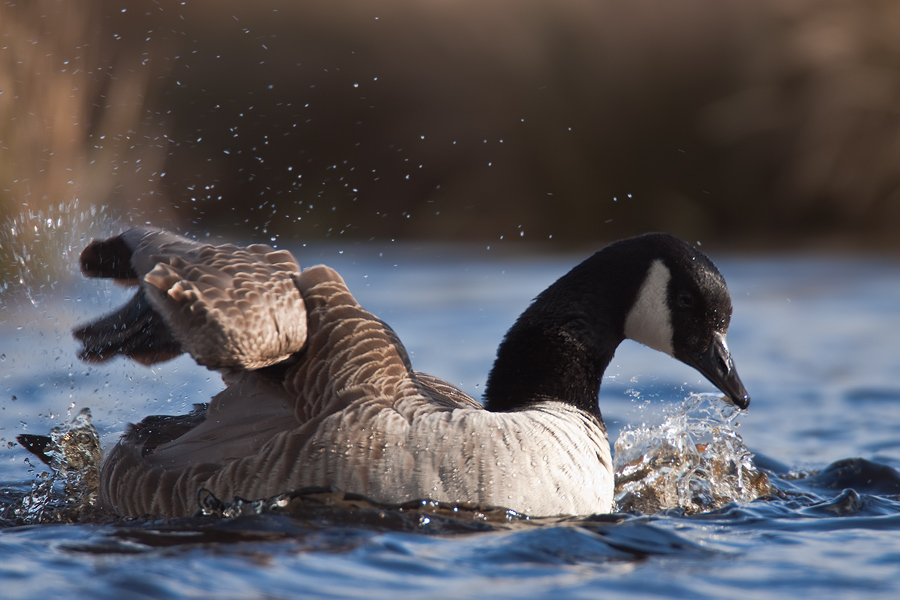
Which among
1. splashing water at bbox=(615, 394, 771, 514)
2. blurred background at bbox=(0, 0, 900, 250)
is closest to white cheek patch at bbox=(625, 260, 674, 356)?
splashing water at bbox=(615, 394, 771, 514)

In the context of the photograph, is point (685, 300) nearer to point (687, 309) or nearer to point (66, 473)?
point (687, 309)

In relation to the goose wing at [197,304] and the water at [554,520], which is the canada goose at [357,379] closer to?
the goose wing at [197,304]

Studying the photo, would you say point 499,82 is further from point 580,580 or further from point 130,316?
point 580,580

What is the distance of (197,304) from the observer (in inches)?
180

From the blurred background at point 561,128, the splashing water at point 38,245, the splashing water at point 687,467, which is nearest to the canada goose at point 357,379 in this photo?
the splashing water at point 687,467

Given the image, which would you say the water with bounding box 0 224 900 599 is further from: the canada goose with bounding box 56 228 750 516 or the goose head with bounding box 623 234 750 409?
the goose head with bounding box 623 234 750 409

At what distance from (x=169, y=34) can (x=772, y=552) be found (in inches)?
640

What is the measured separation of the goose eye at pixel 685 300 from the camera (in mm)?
5344

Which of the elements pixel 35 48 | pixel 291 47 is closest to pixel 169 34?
pixel 291 47

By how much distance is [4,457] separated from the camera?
6.85 m

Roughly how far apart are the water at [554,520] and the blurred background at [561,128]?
4.72 metres

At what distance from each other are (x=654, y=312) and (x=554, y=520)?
4.28ft

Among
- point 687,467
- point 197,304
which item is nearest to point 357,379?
point 197,304

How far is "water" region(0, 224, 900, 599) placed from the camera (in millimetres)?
4125
